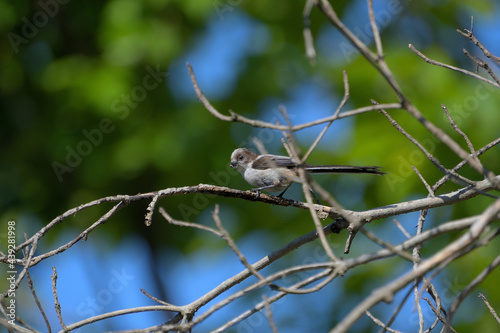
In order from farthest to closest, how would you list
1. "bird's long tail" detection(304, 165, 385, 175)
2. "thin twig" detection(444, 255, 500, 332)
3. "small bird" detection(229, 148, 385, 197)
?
"small bird" detection(229, 148, 385, 197), "bird's long tail" detection(304, 165, 385, 175), "thin twig" detection(444, 255, 500, 332)

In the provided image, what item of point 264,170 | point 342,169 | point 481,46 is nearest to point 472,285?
point 481,46

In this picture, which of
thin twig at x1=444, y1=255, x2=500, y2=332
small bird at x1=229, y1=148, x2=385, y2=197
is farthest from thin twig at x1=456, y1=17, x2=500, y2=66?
small bird at x1=229, y1=148, x2=385, y2=197

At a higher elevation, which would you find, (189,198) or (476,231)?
(189,198)

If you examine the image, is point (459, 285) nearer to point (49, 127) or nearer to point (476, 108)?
point (476, 108)

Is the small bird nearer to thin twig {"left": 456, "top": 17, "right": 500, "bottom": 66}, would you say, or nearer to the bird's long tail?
the bird's long tail

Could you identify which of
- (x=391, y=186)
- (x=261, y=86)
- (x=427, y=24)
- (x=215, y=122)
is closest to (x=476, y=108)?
(x=391, y=186)

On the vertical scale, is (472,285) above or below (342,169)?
below

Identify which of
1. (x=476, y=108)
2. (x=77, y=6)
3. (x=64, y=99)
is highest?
(x=77, y=6)

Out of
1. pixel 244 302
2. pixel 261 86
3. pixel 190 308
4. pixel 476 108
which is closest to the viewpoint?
pixel 190 308

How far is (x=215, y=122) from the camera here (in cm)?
650

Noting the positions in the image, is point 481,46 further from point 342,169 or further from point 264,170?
point 264,170

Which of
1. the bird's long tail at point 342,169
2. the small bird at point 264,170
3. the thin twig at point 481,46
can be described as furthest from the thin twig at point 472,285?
the small bird at point 264,170

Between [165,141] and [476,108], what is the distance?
340 centimetres

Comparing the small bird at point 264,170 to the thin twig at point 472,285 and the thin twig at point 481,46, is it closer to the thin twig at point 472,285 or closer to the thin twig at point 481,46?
the thin twig at point 481,46
